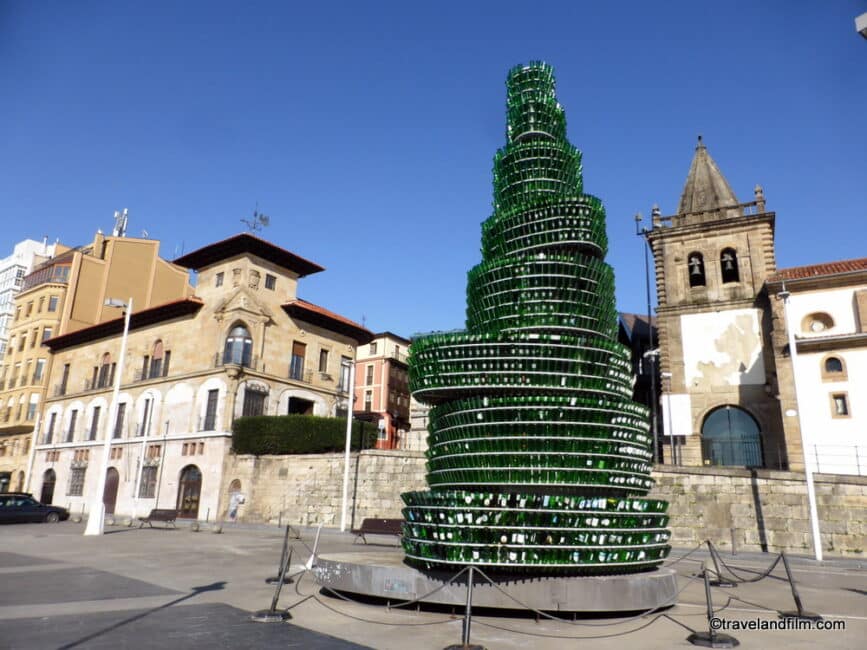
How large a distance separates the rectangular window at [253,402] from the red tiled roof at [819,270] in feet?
89.6

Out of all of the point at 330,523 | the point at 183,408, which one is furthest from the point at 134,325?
the point at 330,523

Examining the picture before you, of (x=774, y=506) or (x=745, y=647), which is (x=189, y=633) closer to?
(x=745, y=647)

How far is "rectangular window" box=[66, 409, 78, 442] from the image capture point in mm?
42934

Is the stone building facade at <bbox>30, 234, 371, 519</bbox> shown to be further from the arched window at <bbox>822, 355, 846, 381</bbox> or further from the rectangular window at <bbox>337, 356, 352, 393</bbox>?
the arched window at <bbox>822, 355, 846, 381</bbox>

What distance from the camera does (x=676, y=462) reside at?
27.5 meters

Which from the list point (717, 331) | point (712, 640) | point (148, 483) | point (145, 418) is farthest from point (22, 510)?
point (717, 331)

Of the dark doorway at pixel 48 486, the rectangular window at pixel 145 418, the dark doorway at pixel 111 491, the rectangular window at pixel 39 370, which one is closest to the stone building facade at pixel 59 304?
the rectangular window at pixel 39 370

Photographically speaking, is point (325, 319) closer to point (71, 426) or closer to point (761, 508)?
point (71, 426)

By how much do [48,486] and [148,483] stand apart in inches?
555

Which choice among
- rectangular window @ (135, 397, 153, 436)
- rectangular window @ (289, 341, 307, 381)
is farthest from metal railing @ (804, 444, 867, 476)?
rectangular window @ (135, 397, 153, 436)

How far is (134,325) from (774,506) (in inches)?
1490

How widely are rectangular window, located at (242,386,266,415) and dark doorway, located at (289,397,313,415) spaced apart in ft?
8.38

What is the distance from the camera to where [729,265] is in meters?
30.6

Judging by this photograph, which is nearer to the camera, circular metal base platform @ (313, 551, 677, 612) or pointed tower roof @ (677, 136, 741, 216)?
circular metal base platform @ (313, 551, 677, 612)
